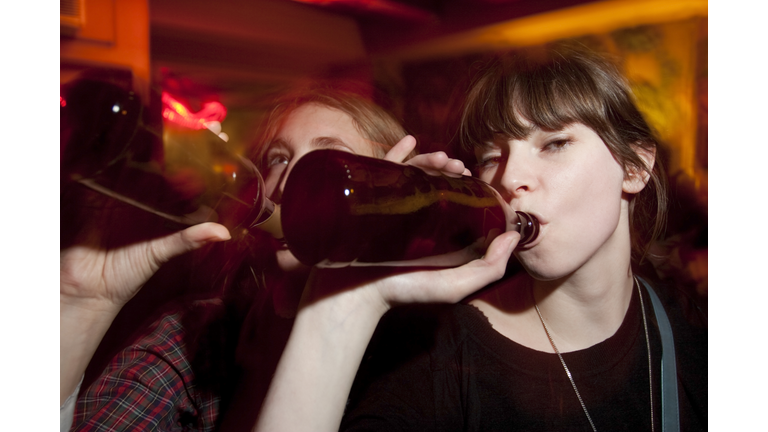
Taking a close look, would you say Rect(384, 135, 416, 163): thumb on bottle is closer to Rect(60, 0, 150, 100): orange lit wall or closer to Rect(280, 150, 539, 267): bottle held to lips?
Rect(280, 150, 539, 267): bottle held to lips

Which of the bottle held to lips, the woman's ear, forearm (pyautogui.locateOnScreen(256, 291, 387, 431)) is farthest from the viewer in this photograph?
the woman's ear

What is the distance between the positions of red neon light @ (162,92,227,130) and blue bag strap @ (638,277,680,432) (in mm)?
532

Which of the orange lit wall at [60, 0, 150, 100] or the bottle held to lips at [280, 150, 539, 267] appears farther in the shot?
the orange lit wall at [60, 0, 150, 100]

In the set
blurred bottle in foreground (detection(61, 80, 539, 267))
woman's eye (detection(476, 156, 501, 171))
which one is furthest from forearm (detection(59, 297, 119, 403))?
woman's eye (detection(476, 156, 501, 171))

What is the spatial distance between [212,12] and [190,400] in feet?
1.44

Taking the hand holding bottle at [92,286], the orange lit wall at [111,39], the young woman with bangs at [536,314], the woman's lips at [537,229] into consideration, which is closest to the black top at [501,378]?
the young woman with bangs at [536,314]

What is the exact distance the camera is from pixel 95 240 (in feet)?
1.46

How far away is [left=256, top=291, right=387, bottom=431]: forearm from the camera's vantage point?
375 mm

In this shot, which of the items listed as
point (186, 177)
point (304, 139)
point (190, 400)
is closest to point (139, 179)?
point (186, 177)

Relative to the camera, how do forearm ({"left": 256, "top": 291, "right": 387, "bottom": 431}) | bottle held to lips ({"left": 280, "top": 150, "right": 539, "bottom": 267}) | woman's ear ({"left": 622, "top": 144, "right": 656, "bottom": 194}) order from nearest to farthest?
bottle held to lips ({"left": 280, "top": 150, "right": 539, "bottom": 267}) < forearm ({"left": 256, "top": 291, "right": 387, "bottom": 431}) < woman's ear ({"left": 622, "top": 144, "right": 656, "bottom": 194})

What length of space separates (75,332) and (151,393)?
0.34ft

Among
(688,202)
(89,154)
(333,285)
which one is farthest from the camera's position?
(688,202)
